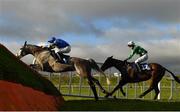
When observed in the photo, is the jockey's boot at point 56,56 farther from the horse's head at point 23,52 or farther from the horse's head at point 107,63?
the horse's head at point 107,63

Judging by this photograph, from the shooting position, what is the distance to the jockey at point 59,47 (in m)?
19.8

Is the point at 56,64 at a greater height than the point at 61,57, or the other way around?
the point at 61,57

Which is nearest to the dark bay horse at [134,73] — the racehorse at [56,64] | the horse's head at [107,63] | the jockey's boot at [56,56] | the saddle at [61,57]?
the horse's head at [107,63]

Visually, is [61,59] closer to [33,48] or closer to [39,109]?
[33,48]

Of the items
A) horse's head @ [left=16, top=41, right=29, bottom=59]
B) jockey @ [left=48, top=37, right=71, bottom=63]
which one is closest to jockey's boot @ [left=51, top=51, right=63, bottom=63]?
jockey @ [left=48, top=37, right=71, bottom=63]

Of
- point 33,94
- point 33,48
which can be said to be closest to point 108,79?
point 33,48

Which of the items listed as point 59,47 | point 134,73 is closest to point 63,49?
point 59,47

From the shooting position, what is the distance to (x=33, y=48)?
799 inches

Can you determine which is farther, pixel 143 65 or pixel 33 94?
pixel 143 65

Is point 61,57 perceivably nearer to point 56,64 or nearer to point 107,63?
point 56,64

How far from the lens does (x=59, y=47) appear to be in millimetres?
20031

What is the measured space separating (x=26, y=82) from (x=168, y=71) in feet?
33.0

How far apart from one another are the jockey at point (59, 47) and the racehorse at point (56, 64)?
243mm

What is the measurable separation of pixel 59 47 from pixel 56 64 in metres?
0.82
